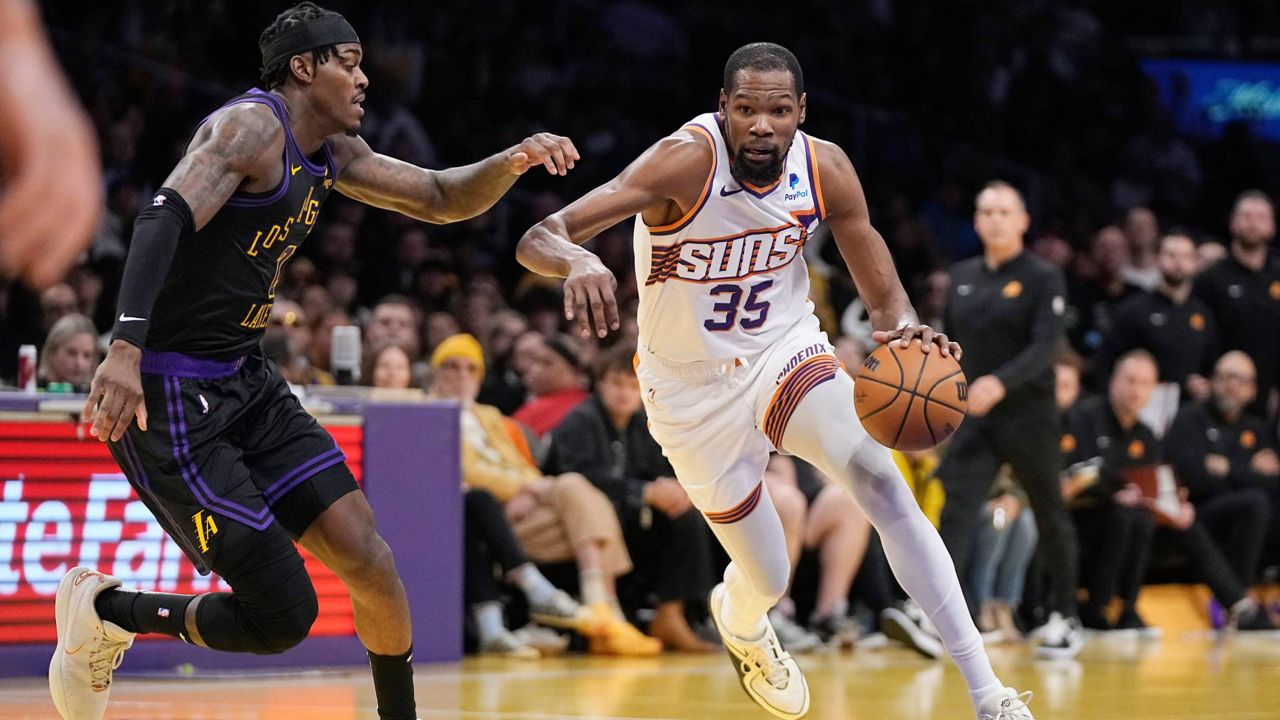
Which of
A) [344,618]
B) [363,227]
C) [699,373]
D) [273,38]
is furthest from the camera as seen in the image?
[363,227]

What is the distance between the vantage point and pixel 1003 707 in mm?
5371

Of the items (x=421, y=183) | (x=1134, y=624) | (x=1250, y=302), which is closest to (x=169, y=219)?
(x=421, y=183)

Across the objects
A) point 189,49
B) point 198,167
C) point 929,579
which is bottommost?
point 929,579

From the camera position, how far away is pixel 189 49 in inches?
523

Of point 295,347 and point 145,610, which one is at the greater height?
point 295,347

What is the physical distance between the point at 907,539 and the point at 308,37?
241cm

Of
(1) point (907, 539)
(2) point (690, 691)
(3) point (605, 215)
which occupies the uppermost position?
(3) point (605, 215)

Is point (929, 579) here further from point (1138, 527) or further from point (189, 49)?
point (189, 49)

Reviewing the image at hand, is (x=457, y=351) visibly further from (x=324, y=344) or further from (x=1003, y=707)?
(x=1003, y=707)

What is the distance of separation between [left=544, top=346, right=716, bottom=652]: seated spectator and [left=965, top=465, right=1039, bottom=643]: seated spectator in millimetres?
1963

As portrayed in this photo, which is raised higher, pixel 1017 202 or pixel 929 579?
pixel 1017 202

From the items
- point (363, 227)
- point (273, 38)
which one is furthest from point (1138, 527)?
point (273, 38)

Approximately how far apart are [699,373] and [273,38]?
182 cm

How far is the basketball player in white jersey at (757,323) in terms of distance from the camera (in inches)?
216
